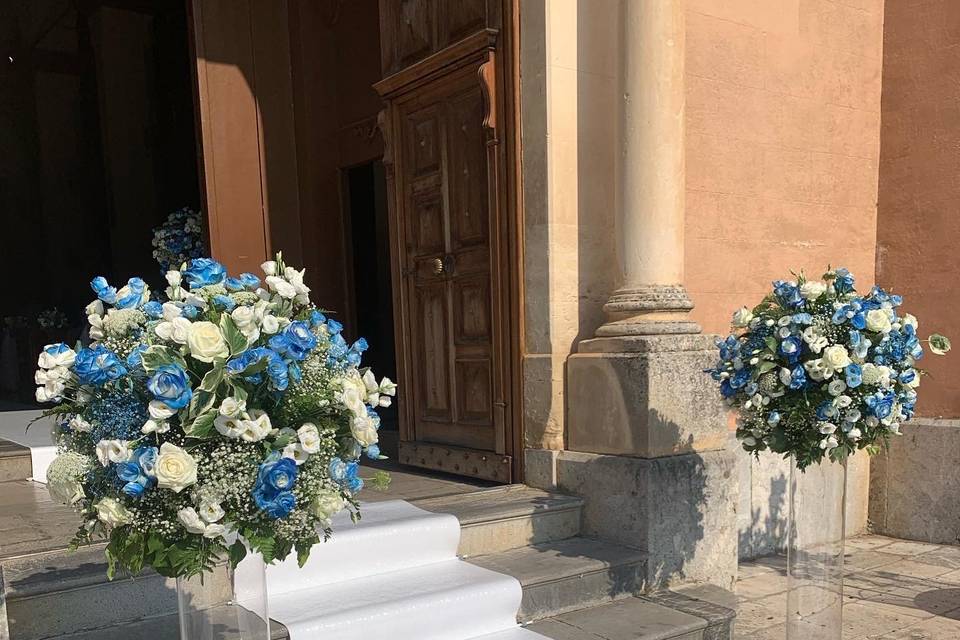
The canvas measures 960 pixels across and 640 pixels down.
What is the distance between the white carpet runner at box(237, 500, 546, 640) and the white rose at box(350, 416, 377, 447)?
1.33 m

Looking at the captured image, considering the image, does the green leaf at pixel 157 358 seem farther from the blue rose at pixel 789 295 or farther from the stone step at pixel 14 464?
the stone step at pixel 14 464

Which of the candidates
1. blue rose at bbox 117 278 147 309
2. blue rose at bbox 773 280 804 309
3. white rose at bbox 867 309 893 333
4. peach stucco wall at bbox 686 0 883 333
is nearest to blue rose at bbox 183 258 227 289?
blue rose at bbox 117 278 147 309

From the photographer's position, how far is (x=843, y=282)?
2.90m

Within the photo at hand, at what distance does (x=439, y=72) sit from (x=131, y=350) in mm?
3404

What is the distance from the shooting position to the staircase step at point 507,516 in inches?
139

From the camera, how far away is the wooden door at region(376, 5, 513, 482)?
4.23 metres

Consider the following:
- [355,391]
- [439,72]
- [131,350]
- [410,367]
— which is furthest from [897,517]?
[131,350]

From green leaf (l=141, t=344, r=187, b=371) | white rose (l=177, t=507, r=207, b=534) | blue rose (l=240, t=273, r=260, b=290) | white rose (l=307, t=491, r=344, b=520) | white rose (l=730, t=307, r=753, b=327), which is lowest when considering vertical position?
white rose (l=307, t=491, r=344, b=520)

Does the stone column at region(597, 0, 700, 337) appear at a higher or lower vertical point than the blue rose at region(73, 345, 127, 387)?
higher

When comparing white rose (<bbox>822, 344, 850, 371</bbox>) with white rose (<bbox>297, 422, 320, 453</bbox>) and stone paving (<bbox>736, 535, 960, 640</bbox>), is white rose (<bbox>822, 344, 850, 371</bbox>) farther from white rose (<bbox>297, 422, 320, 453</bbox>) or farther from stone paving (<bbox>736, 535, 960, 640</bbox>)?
white rose (<bbox>297, 422, 320, 453</bbox>)

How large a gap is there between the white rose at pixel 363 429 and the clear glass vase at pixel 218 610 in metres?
0.39

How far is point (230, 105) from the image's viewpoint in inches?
204

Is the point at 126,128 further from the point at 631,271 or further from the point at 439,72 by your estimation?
the point at 631,271

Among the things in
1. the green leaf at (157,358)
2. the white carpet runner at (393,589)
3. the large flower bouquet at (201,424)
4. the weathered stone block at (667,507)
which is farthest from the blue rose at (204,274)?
the weathered stone block at (667,507)
